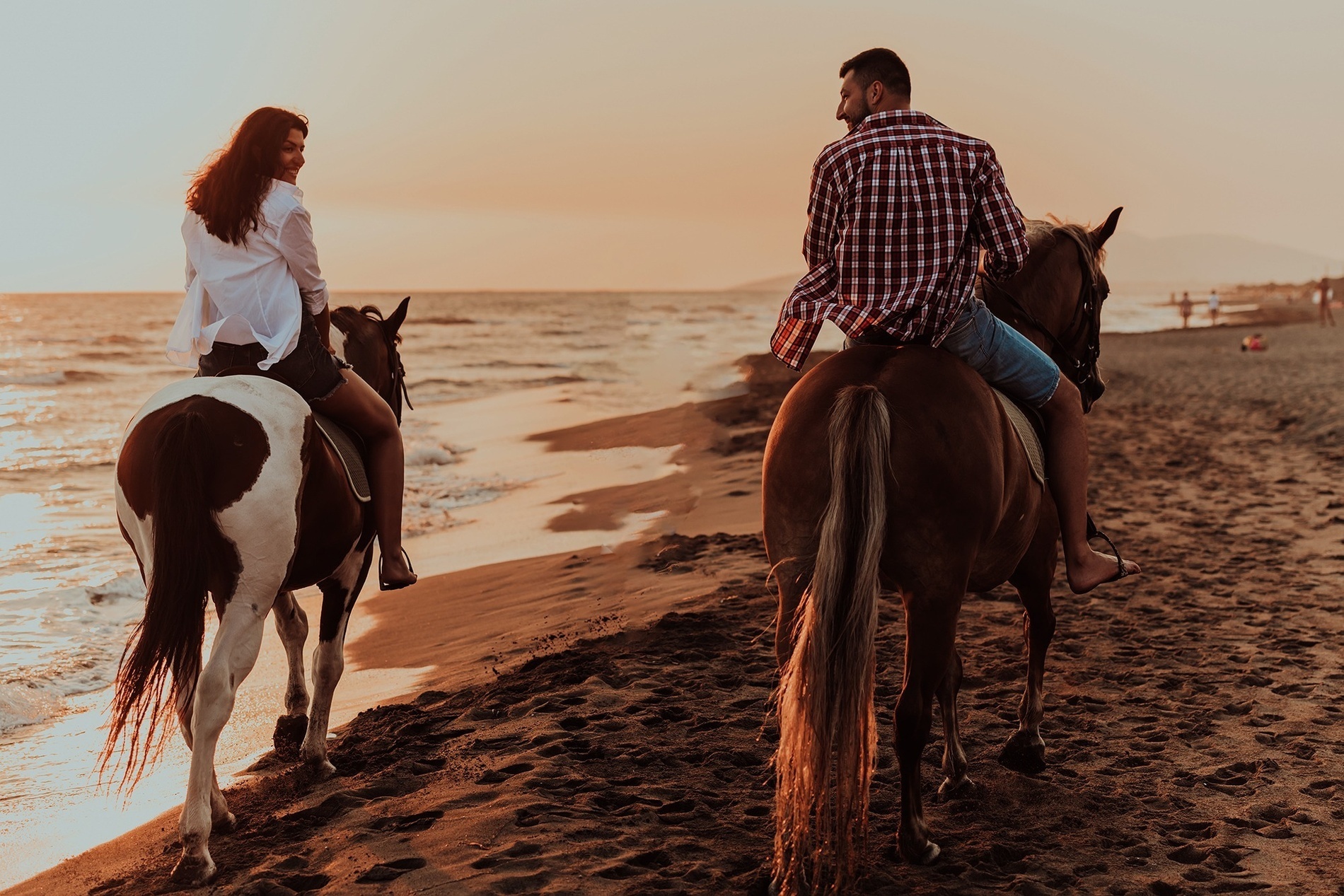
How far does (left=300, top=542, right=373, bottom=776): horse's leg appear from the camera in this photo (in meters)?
4.63

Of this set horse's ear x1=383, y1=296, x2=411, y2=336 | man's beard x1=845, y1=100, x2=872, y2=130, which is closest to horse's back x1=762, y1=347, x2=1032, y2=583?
man's beard x1=845, y1=100, x2=872, y2=130

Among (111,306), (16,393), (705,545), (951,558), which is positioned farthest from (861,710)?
(111,306)

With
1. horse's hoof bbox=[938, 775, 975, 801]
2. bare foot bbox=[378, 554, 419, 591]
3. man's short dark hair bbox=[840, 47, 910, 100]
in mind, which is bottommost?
horse's hoof bbox=[938, 775, 975, 801]

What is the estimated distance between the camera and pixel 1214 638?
639cm

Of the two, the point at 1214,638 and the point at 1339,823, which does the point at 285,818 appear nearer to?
the point at 1339,823

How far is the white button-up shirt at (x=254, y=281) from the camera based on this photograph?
4.01 metres

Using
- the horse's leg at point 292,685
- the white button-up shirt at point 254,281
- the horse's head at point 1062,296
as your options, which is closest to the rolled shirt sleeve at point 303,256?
the white button-up shirt at point 254,281

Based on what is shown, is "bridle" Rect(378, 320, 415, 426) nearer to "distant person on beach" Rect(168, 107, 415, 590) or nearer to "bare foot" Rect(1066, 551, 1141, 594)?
"distant person on beach" Rect(168, 107, 415, 590)

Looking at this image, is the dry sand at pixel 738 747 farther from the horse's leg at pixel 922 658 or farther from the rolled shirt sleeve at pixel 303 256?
the rolled shirt sleeve at pixel 303 256

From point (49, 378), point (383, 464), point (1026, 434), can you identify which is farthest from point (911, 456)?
point (49, 378)

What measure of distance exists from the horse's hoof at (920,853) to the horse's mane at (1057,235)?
2586 millimetres

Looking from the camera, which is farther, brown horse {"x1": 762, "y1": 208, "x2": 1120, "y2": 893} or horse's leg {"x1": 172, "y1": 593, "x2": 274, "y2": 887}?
horse's leg {"x1": 172, "y1": 593, "x2": 274, "y2": 887}

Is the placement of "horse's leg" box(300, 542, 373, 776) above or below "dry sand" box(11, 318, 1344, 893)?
above

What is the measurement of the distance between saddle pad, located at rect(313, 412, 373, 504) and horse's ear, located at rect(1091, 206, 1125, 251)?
3.53m
